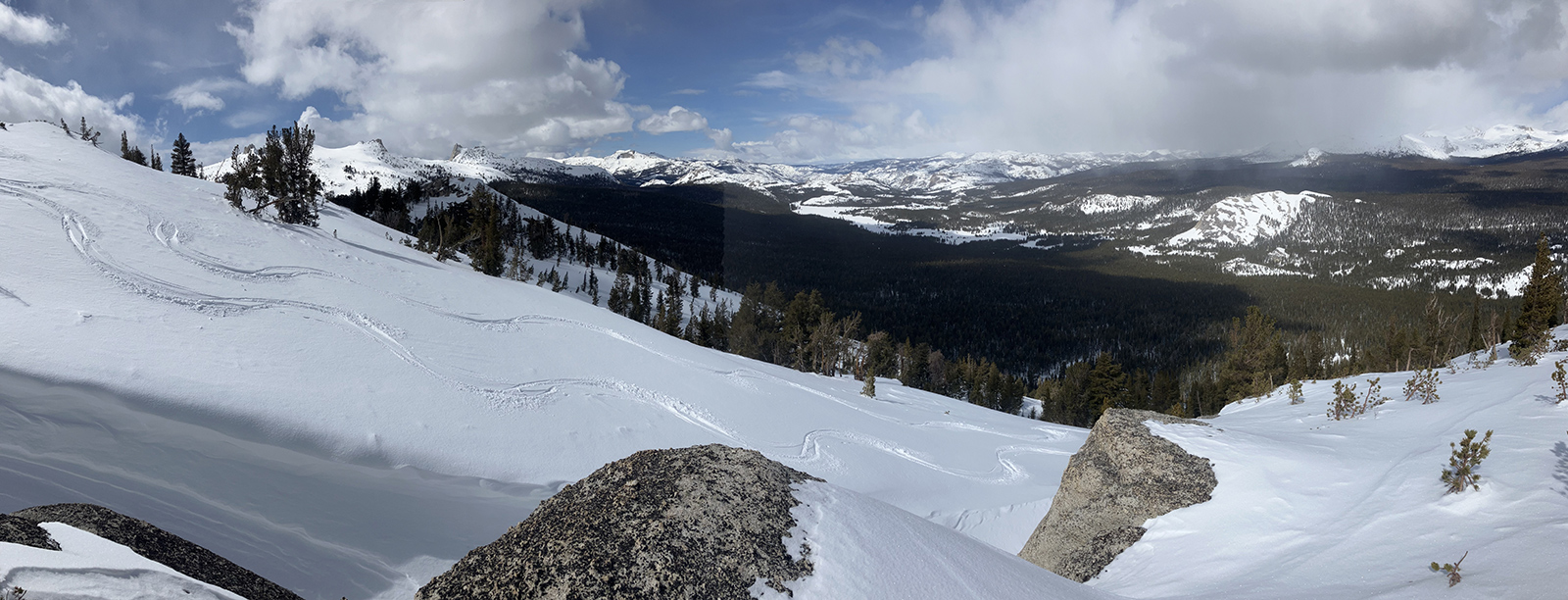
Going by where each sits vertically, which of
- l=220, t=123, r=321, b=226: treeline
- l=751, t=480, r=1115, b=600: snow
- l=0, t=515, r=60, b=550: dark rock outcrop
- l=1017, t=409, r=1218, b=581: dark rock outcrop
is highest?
l=220, t=123, r=321, b=226: treeline

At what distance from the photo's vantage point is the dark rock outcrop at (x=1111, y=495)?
7.59 meters

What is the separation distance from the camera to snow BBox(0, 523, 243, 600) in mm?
2869

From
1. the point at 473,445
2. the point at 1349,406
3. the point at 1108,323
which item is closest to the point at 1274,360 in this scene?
the point at 1349,406

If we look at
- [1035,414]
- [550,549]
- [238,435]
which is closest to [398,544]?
[238,435]

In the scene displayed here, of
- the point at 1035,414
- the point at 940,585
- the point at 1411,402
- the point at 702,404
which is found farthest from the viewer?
the point at 1035,414

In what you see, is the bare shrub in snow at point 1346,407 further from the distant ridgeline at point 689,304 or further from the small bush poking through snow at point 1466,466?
the distant ridgeline at point 689,304

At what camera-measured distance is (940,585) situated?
392 centimetres

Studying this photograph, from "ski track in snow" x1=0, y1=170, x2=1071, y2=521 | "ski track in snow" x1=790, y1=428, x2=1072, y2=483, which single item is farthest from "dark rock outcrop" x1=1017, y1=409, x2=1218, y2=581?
"ski track in snow" x1=0, y1=170, x2=1071, y2=521

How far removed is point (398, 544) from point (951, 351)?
10881 centimetres

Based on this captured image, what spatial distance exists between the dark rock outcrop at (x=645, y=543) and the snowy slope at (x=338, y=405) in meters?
3.26

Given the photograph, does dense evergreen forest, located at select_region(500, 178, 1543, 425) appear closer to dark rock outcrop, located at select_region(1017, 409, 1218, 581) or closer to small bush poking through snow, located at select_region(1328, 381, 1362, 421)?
small bush poking through snow, located at select_region(1328, 381, 1362, 421)

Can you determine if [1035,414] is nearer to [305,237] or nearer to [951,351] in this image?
[951,351]

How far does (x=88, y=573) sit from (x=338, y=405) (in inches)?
271

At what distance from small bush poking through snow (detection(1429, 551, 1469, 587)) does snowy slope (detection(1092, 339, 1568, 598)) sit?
54 millimetres
